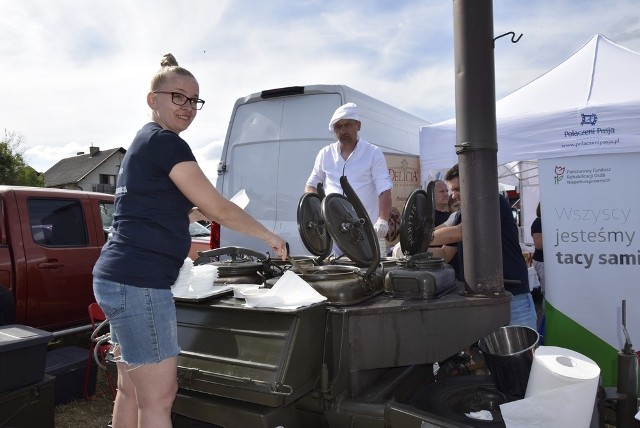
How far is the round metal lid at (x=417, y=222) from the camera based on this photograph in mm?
2686

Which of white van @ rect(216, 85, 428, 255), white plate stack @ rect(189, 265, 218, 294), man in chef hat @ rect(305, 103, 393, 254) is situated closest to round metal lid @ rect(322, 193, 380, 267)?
white plate stack @ rect(189, 265, 218, 294)

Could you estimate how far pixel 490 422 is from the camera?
6.34 ft

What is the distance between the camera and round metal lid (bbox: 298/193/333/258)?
2.83m

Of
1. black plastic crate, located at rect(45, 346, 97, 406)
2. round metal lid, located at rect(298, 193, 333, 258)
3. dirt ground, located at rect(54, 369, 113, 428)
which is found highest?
round metal lid, located at rect(298, 193, 333, 258)

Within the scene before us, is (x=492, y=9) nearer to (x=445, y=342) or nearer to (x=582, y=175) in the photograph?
(x=445, y=342)

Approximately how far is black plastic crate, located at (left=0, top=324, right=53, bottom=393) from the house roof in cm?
4573

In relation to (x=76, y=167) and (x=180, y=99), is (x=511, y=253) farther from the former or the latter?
(x=76, y=167)

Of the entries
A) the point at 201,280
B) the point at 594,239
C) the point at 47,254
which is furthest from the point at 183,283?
the point at 594,239

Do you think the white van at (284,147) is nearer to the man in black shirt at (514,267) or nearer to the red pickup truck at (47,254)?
the red pickup truck at (47,254)

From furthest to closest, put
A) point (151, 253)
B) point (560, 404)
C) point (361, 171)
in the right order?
point (361, 171)
point (151, 253)
point (560, 404)

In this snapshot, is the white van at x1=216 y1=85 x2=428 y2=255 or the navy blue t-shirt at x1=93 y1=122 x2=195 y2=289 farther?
the white van at x1=216 y1=85 x2=428 y2=255

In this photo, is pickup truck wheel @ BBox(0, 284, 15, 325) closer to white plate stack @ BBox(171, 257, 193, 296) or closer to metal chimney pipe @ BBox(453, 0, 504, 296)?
white plate stack @ BBox(171, 257, 193, 296)

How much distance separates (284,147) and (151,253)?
3.28m

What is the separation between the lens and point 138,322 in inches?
73.3
